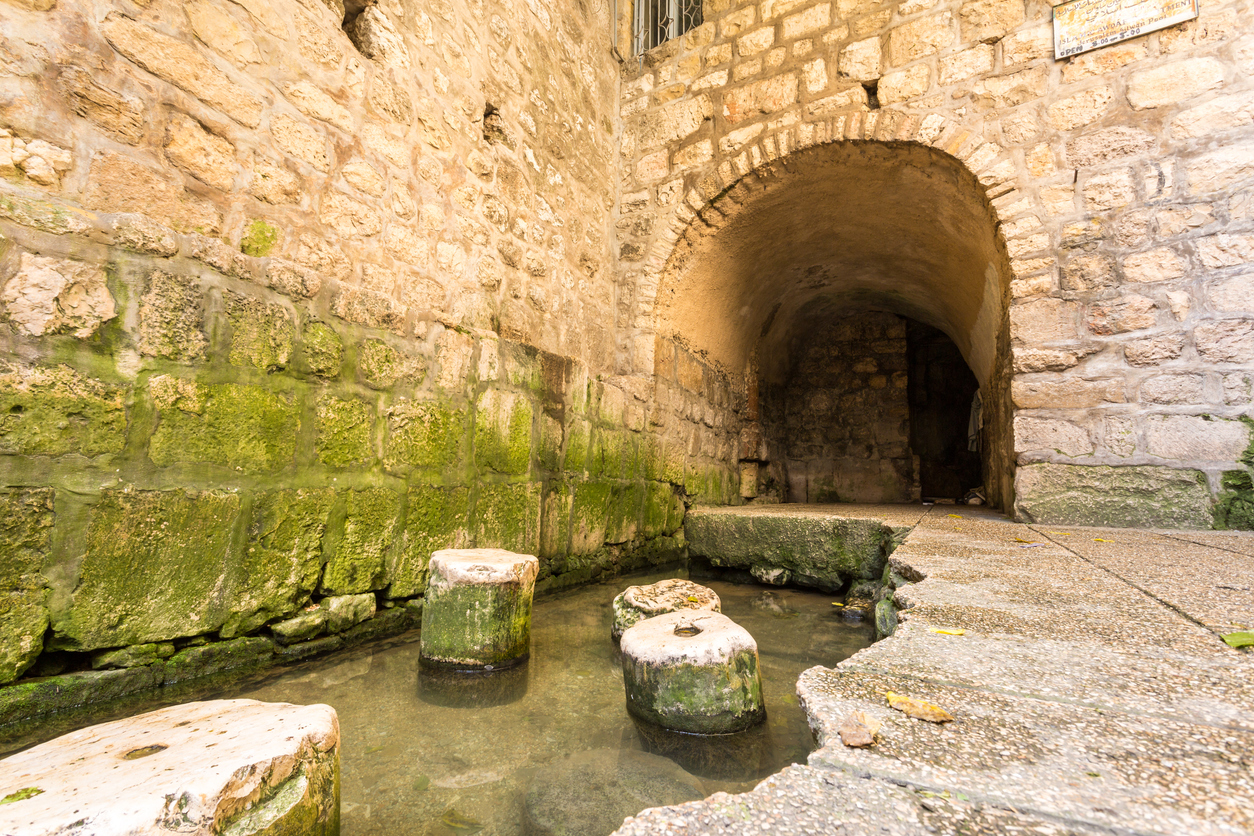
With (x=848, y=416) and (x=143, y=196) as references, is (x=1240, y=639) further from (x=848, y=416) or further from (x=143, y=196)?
(x=848, y=416)

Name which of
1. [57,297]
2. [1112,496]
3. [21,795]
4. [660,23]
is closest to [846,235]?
[660,23]

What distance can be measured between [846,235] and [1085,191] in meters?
1.92

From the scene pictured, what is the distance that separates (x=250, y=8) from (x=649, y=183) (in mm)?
2795

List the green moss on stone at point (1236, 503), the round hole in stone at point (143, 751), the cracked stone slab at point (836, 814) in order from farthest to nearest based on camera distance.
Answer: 1. the green moss on stone at point (1236, 503)
2. the round hole in stone at point (143, 751)
3. the cracked stone slab at point (836, 814)

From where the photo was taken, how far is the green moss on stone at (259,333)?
74.6 inches

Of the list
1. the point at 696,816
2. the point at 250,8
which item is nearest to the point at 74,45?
Answer: the point at 250,8

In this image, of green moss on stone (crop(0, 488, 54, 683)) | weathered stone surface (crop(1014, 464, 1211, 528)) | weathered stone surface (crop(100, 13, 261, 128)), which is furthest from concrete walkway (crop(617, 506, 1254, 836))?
weathered stone surface (crop(100, 13, 261, 128))

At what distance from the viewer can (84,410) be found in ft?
5.13

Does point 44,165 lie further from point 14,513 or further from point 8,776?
point 8,776

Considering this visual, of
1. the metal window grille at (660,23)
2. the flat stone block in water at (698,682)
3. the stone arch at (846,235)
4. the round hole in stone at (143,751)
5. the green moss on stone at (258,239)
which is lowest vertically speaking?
the flat stone block in water at (698,682)

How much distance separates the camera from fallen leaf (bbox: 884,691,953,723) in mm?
740

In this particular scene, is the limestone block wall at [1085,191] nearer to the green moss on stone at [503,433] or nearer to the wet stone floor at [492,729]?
the wet stone floor at [492,729]

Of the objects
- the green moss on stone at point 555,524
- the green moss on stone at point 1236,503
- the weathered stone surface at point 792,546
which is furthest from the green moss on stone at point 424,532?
the green moss on stone at point 1236,503

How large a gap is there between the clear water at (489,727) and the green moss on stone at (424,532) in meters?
0.26
